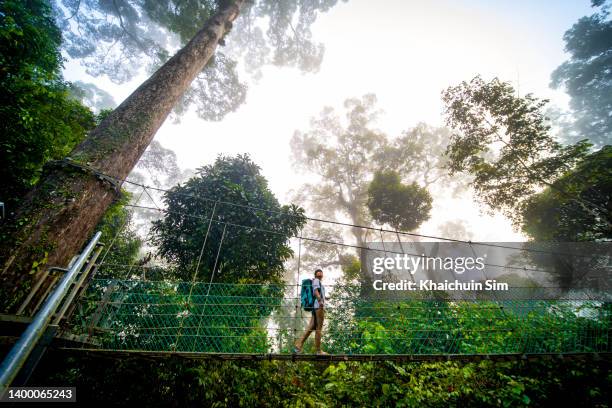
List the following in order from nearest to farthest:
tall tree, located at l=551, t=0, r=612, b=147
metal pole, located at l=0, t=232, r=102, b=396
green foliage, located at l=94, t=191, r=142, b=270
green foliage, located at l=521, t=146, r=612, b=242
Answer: metal pole, located at l=0, t=232, r=102, b=396
green foliage, located at l=94, t=191, r=142, b=270
green foliage, located at l=521, t=146, r=612, b=242
tall tree, located at l=551, t=0, r=612, b=147

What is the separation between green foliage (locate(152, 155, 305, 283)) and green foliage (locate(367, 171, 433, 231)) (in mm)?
6406

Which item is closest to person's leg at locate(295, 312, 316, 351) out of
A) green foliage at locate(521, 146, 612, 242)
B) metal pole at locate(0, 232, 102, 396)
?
metal pole at locate(0, 232, 102, 396)

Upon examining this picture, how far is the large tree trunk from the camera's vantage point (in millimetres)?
2305

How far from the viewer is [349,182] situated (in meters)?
15.9

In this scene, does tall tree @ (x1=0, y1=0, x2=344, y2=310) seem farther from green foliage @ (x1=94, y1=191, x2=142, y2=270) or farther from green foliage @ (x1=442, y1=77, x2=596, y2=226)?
green foliage @ (x1=442, y1=77, x2=596, y2=226)

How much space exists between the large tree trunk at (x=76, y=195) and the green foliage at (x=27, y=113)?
172cm

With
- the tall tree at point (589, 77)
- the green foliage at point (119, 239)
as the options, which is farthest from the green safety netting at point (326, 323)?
the tall tree at point (589, 77)

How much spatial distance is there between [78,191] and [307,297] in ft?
10.8

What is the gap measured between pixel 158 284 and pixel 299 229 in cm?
376

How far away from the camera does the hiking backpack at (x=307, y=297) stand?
400 cm

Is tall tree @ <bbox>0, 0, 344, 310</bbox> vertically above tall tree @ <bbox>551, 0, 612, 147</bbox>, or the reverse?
tall tree @ <bbox>551, 0, 612, 147</bbox>

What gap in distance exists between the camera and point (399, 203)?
11820 millimetres

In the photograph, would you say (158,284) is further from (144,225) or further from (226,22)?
(144,225)

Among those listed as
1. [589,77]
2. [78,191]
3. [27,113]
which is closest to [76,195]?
[78,191]
